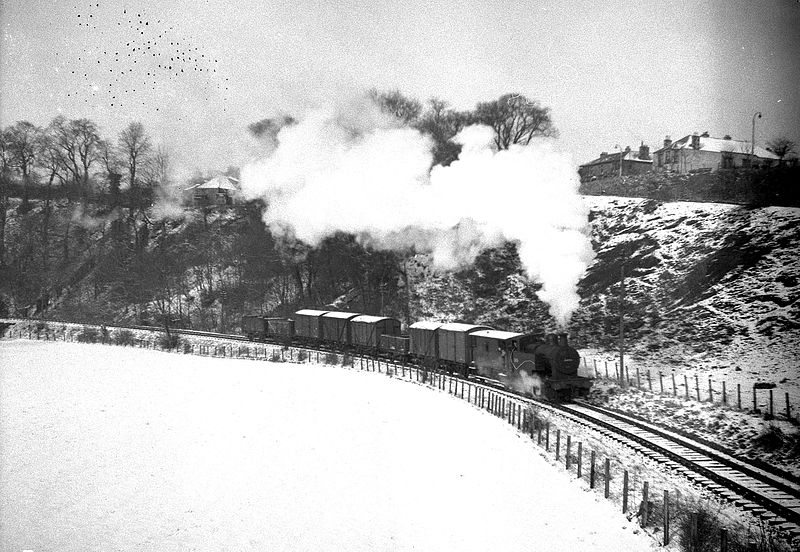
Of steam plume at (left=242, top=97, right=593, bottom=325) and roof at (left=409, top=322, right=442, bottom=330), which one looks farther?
roof at (left=409, top=322, right=442, bottom=330)

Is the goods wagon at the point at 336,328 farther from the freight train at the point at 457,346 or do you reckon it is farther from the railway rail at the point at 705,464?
Result: the railway rail at the point at 705,464

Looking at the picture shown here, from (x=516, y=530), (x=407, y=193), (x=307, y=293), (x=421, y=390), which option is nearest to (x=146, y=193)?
(x=307, y=293)

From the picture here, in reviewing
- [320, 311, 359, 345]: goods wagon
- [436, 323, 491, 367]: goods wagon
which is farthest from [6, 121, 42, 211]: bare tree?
[436, 323, 491, 367]: goods wagon

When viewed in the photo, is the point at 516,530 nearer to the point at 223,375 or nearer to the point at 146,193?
the point at 223,375

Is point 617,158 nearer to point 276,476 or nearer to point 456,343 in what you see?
point 456,343

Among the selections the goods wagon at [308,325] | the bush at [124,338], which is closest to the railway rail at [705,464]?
the goods wagon at [308,325]

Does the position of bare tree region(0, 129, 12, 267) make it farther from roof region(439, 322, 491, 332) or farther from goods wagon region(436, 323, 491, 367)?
goods wagon region(436, 323, 491, 367)
